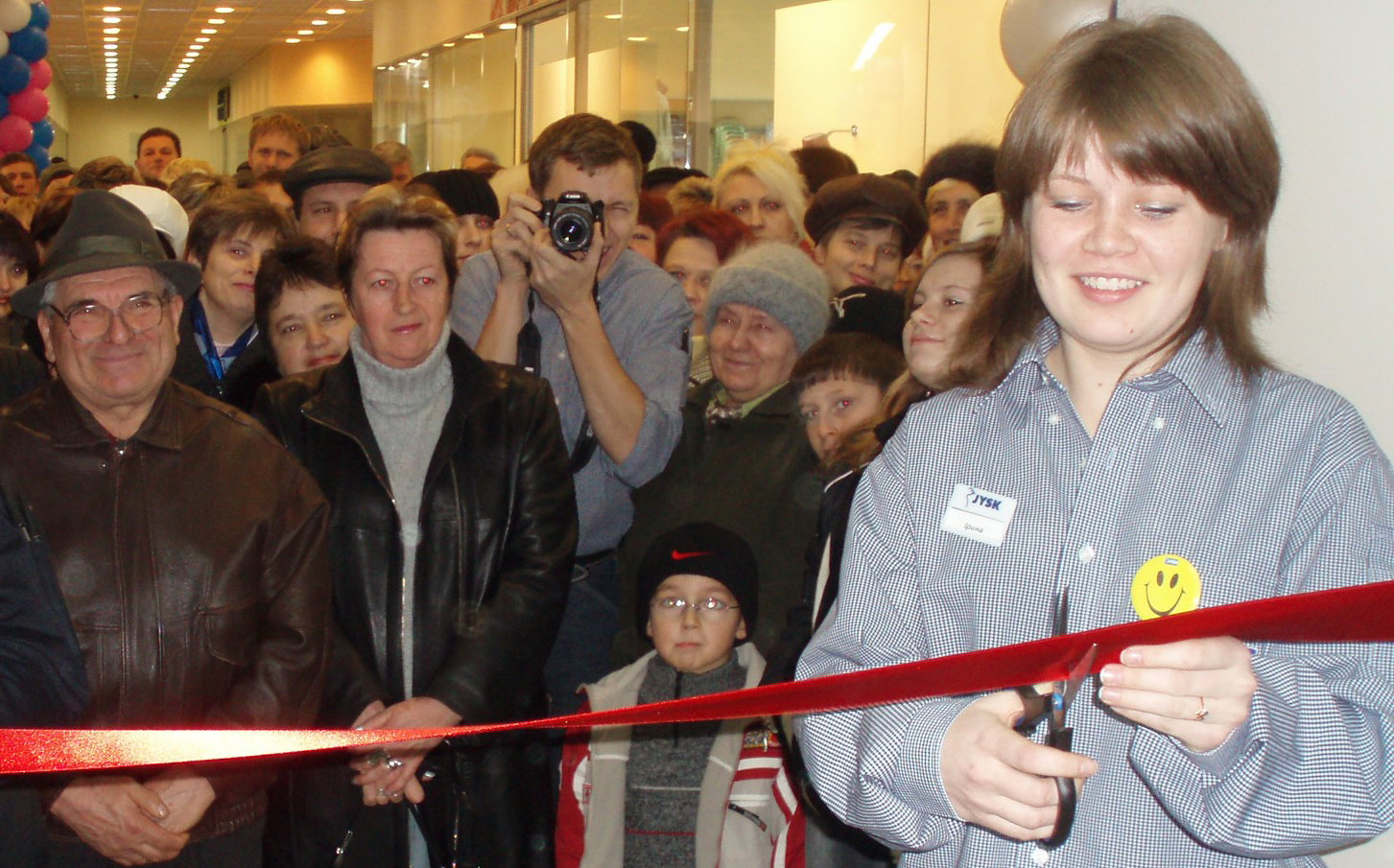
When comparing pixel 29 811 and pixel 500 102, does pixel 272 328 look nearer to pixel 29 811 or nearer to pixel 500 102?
pixel 29 811

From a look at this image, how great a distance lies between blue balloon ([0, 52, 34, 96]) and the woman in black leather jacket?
960 cm

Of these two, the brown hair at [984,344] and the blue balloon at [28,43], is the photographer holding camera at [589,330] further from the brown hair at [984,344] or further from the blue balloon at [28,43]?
the blue balloon at [28,43]

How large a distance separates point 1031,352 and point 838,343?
5.52ft

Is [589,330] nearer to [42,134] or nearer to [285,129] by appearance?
[285,129]

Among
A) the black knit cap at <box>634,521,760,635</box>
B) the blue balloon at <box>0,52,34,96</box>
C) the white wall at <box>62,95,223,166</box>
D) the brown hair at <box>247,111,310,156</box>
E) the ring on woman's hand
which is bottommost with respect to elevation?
the ring on woman's hand

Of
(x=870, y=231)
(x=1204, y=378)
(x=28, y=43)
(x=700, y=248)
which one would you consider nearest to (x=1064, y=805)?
(x=1204, y=378)

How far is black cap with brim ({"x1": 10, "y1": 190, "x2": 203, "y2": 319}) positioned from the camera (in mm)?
2471

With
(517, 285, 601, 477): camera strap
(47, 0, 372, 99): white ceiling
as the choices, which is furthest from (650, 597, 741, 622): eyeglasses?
(47, 0, 372, 99): white ceiling

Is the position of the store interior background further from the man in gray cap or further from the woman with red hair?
the man in gray cap

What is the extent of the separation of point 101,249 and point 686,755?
1554 millimetres

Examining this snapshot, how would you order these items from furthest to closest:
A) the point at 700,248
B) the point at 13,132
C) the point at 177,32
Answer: the point at 177,32
the point at 13,132
the point at 700,248

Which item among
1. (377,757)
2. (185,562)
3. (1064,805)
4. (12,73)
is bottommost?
(377,757)

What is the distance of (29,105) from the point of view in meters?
11.5

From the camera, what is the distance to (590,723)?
1.53 meters
